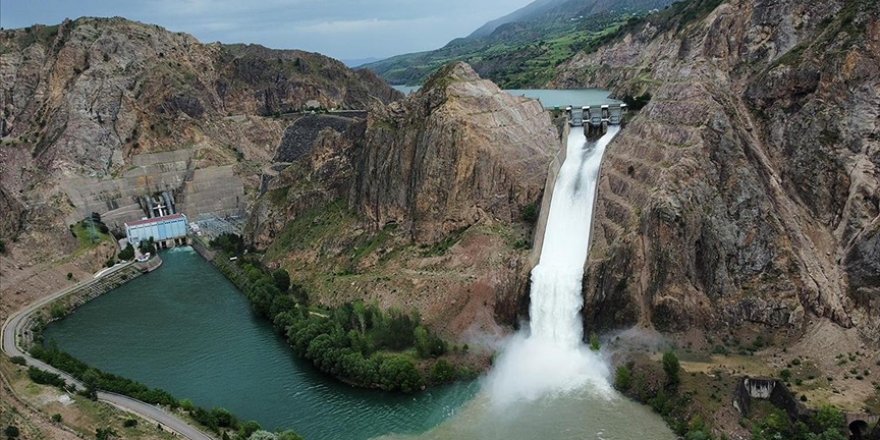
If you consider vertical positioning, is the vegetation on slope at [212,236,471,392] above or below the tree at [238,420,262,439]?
above

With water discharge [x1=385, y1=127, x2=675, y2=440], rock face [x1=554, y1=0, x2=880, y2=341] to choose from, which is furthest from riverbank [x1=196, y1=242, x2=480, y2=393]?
rock face [x1=554, y1=0, x2=880, y2=341]

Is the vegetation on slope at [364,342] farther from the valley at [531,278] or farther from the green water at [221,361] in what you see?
the green water at [221,361]

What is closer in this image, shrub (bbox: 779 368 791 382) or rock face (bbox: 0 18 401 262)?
shrub (bbox: 779 368 791 382)

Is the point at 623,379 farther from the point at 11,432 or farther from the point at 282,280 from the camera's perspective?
the point at 11,432

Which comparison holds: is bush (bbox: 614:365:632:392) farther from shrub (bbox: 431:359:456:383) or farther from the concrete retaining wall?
the concrete retaining wall

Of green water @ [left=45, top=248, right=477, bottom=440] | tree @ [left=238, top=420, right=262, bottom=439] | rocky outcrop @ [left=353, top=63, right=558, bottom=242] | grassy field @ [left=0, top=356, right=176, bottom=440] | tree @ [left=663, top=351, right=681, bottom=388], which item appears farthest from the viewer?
rocky outcrop @ [left=353, top=63, right=558, bottom=242]

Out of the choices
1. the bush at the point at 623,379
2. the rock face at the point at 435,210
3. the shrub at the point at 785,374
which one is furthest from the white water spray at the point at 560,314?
the shrub at the point at 785,374

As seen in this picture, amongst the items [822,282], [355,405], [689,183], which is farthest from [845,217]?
[355,405]
